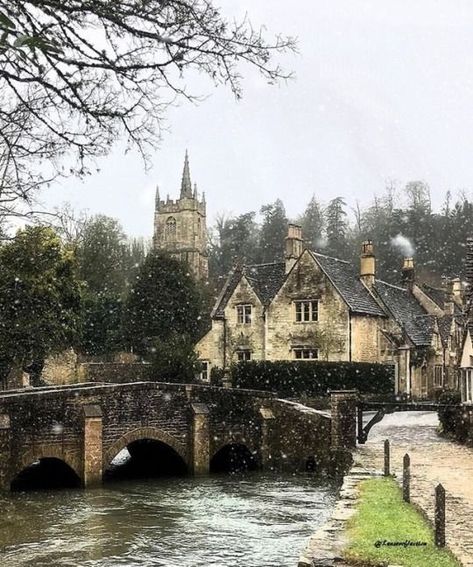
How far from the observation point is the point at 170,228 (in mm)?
87188

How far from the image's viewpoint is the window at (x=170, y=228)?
86419 millimetres

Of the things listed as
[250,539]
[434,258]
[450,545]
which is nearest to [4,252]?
[250,539]

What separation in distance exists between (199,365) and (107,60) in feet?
109

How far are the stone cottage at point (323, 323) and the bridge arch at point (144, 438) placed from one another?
15254mm

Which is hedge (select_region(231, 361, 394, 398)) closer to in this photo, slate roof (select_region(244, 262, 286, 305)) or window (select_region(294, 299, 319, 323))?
window (select_region(294, 299, 319, 323))

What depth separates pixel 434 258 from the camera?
233 feet

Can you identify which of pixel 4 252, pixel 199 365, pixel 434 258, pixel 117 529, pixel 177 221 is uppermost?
pixel 177 221

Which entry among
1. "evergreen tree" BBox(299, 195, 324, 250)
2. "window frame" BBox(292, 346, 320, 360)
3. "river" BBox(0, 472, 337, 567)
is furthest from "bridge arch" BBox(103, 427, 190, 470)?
"evergreen tree" BBox(299, 195, 324, 250)

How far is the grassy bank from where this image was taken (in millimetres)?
8766

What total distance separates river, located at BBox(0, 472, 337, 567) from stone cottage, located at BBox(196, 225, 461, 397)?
16.1m

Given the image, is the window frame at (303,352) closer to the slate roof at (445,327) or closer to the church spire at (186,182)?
the slate roof at (445,327)

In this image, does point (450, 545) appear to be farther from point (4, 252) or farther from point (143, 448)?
point (4, 252)

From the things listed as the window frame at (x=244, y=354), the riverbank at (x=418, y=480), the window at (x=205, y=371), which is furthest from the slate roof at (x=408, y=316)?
the riverbank at (x=418, y=480)

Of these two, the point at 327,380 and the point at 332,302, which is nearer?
the point at 327,380
